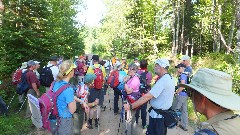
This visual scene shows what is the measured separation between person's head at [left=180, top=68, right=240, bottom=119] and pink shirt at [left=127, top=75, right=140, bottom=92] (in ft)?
14.7

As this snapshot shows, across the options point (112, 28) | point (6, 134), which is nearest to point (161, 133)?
point (6, 134)

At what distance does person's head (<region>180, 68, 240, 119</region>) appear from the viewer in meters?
1.91

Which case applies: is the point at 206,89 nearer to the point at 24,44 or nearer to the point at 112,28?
the point at 24,44

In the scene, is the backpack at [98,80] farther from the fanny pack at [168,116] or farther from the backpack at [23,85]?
the fanny pack at [168,116]

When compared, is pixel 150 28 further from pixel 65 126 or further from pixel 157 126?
pixel 65 126

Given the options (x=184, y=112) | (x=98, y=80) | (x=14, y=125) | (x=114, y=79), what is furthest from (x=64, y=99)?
(x=184, y=112)

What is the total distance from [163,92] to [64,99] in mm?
1906

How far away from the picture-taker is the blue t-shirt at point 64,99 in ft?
15.0

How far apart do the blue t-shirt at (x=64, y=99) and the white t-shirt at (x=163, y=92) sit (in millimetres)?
1545

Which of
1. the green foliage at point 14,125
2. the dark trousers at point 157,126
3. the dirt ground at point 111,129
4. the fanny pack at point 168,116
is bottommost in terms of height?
the dirt ground at point 111,129

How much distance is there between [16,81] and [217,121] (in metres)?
9.00

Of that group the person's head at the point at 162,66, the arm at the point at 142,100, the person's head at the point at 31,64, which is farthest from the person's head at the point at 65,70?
the person's head at the point at 31,64

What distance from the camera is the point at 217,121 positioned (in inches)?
73.1

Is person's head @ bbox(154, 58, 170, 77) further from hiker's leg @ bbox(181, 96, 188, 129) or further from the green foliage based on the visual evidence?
the green foliage
